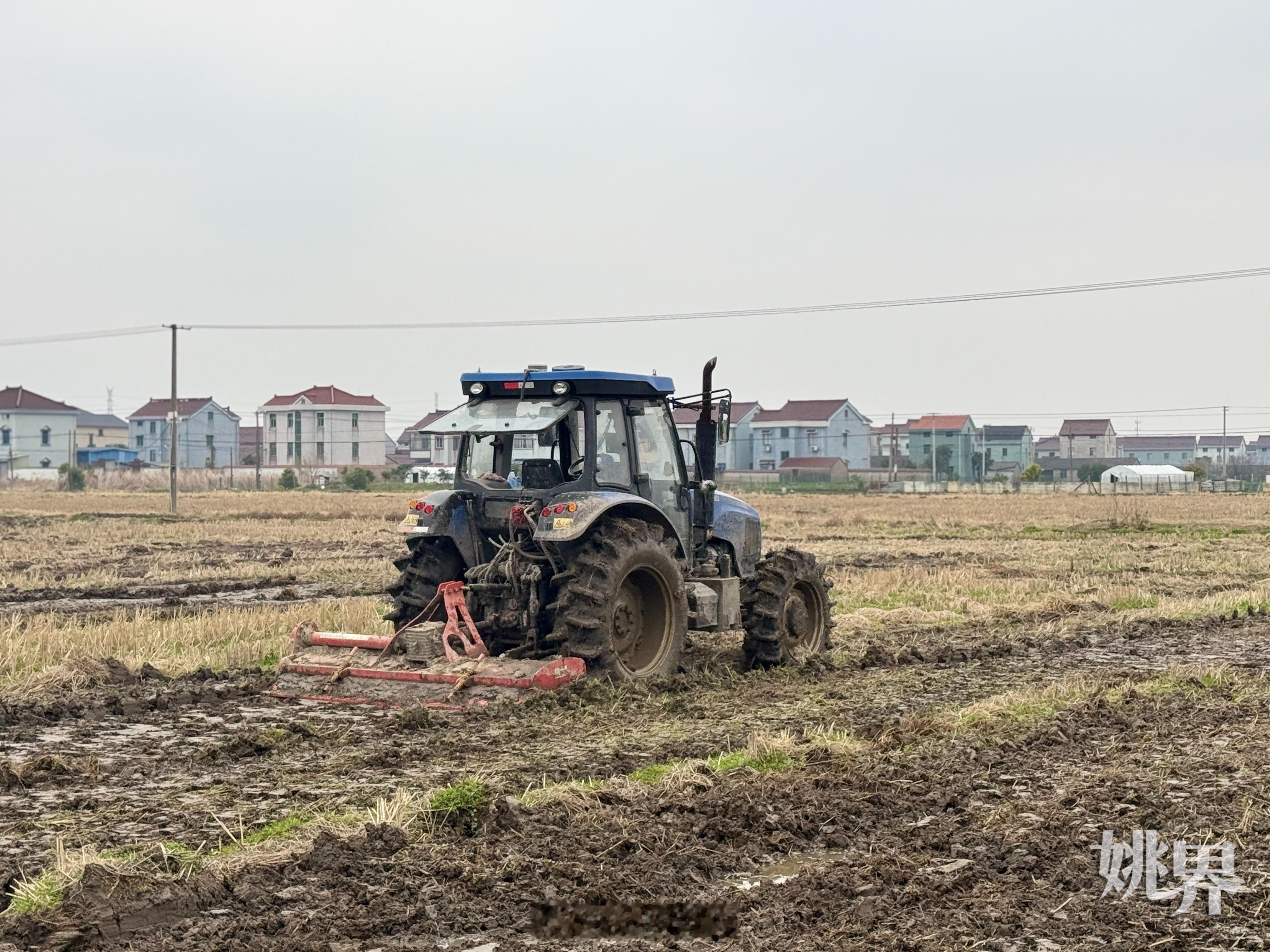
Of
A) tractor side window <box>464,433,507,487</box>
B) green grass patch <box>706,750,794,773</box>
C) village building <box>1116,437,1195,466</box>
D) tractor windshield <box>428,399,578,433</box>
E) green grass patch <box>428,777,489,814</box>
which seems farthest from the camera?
village building <box>1116,437,1195,466</box>

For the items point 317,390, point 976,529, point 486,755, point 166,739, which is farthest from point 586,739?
point 317,390

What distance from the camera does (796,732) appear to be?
9.73 meters

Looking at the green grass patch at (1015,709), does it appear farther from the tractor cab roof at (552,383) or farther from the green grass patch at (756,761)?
the tractor cab roof at (552,383)

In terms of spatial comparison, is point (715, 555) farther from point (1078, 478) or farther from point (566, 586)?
point (1078, 478)

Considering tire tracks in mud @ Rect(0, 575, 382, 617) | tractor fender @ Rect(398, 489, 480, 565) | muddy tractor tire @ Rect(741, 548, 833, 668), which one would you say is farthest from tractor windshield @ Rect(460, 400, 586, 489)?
tire tracks in mud @ Rect(0, 575, 382, 617)

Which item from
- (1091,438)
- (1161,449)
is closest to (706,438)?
(1091,438)

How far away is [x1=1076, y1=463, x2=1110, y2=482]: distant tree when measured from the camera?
328ft

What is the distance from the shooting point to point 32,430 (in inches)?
4136

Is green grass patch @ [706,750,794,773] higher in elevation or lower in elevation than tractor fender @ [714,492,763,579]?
lower

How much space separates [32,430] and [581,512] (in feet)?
341

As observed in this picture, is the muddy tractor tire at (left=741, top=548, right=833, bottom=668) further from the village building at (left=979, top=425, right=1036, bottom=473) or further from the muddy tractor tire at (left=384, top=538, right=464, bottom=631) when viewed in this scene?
the village building at (left=979, top=425, right=1036, bottom=473)

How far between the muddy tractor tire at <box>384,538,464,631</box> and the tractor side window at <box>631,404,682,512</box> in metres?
1.84

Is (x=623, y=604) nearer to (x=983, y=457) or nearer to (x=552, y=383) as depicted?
(x=552, y=383)

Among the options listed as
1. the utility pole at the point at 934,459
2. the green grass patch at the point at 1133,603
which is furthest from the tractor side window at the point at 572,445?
the utility pole at the point at 934,459
